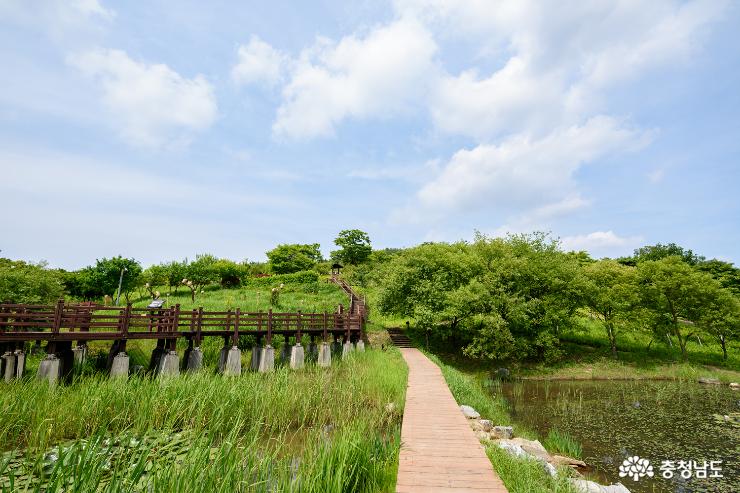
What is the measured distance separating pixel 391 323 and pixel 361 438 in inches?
1135

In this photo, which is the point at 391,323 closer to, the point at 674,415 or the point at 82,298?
the point at 674,415

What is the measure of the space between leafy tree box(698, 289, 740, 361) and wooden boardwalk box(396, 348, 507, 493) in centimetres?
2477

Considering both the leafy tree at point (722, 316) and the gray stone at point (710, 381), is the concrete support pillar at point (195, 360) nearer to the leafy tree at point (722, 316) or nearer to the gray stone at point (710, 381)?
the gray stone at point (710, 381)

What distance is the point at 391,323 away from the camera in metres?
34.6

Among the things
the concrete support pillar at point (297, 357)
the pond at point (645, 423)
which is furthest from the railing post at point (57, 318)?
the pond at point (645, 423)

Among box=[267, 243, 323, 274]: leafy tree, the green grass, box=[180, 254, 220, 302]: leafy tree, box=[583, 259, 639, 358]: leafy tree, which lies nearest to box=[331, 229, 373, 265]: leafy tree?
box=[267, 243, 323, 274]: leafy tree

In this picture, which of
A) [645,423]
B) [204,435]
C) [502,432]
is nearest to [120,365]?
[204,435]

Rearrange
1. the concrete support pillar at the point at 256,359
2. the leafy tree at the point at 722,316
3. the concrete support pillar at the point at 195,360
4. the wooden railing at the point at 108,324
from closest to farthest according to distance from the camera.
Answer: the wooden railing at the point at 108,324 → the concrete support pillar at the point at 195,360 → the concrete support pillar at the point at 256,359 → the leafy tree at the point at 722,316

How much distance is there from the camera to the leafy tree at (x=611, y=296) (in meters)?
26.2

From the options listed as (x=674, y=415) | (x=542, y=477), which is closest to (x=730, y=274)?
(x=674, y=415)

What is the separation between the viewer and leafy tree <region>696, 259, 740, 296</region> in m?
44.4

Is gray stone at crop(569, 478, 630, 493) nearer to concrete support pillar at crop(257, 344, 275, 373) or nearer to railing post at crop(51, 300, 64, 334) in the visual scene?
concrete support pillar at crop(257, 344, 275, 373)

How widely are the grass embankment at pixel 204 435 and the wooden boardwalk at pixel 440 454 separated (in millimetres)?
368

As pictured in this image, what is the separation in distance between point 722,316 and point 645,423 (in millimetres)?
18829
